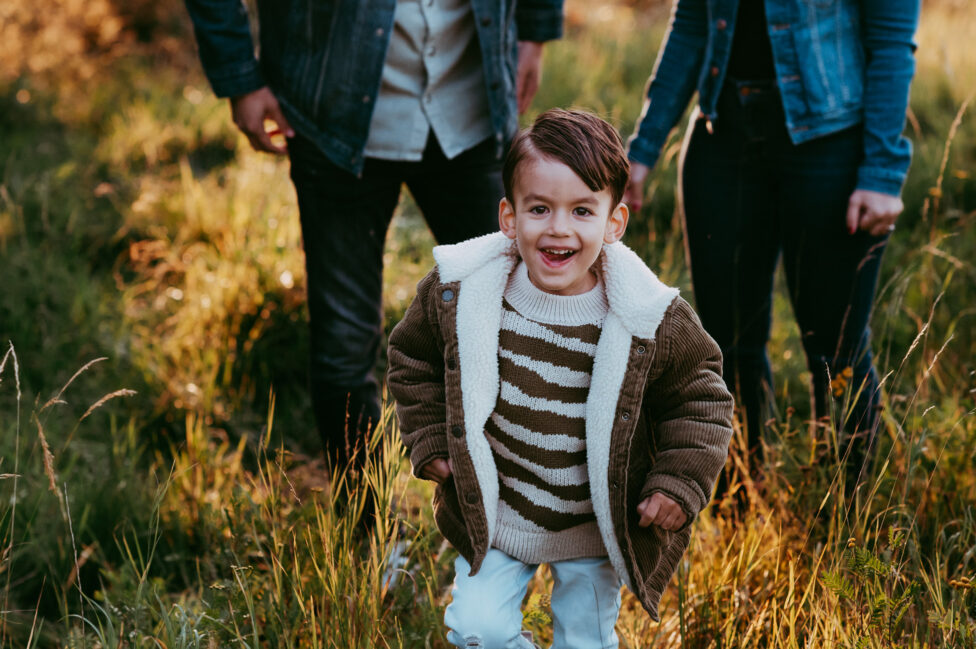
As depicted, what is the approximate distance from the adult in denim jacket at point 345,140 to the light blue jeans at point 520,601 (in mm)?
669

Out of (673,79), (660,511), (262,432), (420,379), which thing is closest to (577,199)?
(420,379)

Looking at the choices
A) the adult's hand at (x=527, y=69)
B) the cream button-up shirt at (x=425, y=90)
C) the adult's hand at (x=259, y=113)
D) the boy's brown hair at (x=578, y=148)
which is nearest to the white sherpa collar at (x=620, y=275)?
the boy's brown hair at (x=578, y=148)

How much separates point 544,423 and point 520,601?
404 mm

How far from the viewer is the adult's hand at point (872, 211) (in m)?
2.28

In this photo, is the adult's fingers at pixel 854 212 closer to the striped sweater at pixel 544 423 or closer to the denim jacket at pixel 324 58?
the striped sweater at pixel 544 423

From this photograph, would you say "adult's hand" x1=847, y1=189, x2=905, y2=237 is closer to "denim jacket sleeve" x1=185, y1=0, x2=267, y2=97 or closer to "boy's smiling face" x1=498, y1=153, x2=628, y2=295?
"boy's smiling face" x1=498, y1=153, x2=628, y2=295

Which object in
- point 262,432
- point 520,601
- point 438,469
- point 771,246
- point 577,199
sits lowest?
point 262,432

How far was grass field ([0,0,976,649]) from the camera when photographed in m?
2.03

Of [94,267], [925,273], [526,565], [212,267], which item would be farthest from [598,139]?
[94,267]

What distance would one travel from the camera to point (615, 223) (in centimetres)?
188

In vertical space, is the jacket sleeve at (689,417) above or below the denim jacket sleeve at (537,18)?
below

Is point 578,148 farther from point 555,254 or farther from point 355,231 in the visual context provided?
point 355,231

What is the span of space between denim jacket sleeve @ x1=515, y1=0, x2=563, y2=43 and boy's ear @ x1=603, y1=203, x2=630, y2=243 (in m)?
1.24

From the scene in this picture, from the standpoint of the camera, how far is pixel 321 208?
2.53m
